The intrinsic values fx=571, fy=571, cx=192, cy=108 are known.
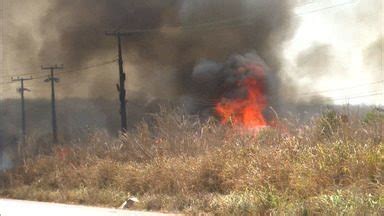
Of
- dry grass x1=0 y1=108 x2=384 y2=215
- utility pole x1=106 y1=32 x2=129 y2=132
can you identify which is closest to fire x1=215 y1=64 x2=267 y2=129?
utility pole x1=106 y1=32 x2=129 y2=132

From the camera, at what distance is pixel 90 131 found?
17.1 m

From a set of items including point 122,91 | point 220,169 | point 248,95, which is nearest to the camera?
point 220,169

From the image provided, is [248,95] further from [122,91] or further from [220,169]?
[220,169]

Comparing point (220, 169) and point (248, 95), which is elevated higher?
point (248, 95)

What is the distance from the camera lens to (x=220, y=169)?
10875 millimetres

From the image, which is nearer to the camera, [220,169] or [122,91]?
[220,169]

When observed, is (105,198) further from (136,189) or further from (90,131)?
(90,131)

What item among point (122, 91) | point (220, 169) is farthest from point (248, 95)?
point (220, 169)

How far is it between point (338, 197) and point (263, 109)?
74.7ft

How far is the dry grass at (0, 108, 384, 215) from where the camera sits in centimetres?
775

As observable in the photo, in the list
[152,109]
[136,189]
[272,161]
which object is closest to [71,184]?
[136,189]

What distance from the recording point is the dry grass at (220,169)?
7750 mm

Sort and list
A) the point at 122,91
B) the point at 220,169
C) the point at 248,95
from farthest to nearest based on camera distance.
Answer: the point at 248,95, the point at 122,91, the point at 220,169

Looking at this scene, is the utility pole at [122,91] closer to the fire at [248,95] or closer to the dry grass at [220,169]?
the fire at [248,95]
